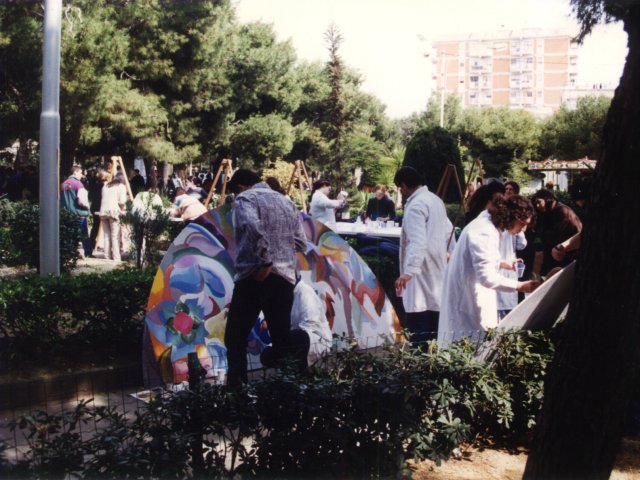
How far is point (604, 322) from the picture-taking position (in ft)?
10.9

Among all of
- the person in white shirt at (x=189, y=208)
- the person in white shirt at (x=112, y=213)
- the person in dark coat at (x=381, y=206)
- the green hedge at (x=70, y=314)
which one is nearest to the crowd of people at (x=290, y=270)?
the green hedge at (x=70, y=314)

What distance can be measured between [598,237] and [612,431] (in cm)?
89

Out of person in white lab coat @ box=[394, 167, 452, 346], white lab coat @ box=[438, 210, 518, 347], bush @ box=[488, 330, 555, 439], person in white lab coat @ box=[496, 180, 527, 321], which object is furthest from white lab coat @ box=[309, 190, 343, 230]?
bush @ box=[488, 330, 555, 439]

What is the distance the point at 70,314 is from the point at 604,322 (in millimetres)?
4841

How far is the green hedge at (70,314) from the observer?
6.18 meters

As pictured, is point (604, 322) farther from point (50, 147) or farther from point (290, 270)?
point (50, 147)

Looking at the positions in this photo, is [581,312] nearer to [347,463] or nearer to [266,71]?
[347,463]

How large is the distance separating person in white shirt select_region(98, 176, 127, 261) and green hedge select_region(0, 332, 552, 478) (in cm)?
1020

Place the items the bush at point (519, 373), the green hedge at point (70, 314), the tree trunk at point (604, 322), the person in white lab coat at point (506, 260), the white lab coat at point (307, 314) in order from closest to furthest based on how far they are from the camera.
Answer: the tree trunk at point (604, 322), the bush at point (519, 373), the white lab coat at point (307, 314), the person in white lab coat at point (506, 260), the green hedge at point (70, 314)

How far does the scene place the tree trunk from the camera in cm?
321

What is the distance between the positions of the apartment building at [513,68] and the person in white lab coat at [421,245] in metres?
126

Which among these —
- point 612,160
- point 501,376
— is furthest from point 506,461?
point 612,160

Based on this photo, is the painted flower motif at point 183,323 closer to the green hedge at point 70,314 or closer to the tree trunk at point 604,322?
the green hedge at point 70,314

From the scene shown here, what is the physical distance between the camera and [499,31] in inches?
5246
